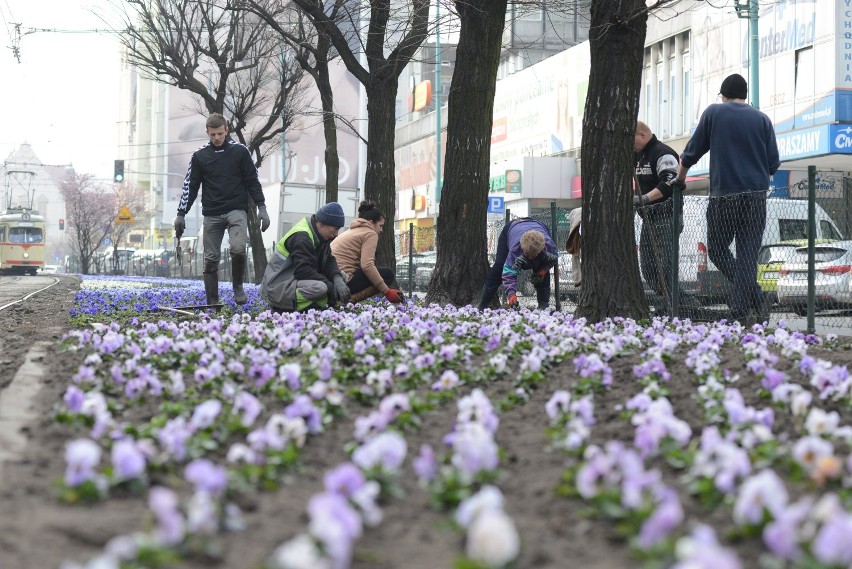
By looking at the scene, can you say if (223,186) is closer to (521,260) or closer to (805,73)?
(521,260)

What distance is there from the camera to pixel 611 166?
419 inches

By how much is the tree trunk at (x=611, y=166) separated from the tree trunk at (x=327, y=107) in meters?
12.3

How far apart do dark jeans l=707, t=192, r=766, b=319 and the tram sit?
187ft

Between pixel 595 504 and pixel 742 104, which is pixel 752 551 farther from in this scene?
pixel 742 104

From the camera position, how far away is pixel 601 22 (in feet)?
34.3

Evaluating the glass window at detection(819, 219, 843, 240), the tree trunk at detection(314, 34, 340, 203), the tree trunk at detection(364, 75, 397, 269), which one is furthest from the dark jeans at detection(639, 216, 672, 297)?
the tree trunk at detection(314, 34, 340, 203)

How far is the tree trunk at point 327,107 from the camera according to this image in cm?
2436

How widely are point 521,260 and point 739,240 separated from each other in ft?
8.75

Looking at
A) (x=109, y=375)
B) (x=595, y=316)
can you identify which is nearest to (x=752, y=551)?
(x=109, y=375)

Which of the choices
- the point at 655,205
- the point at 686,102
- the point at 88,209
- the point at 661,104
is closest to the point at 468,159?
the point at 655,205

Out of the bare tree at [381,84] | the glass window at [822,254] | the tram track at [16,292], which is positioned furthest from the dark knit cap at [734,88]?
the tram track at [16,292]

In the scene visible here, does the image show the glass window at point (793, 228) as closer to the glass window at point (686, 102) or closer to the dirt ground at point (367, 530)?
the dirt ground at point (367, 530)

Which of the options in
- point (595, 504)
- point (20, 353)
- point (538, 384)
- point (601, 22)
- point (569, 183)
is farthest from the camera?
point (569, 183)

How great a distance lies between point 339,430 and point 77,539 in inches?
66.0
